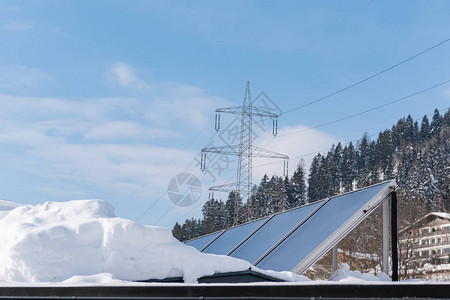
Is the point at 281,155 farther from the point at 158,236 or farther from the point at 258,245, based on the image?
the point at 158,236

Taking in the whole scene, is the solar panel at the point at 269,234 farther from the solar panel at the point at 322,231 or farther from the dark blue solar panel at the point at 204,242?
the dark blue solar panel at the point at 204,242

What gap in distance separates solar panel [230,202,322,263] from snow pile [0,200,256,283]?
8.57ft

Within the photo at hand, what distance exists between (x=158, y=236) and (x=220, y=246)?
21.6 ft

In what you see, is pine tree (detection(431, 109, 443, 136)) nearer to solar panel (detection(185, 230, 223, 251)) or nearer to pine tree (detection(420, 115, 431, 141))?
pine tree (detection(420, 115, 431, 141))

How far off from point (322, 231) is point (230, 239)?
5.72 metres

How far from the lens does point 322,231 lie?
8.79 metres

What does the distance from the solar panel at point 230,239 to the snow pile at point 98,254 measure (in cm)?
494

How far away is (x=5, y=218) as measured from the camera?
27.8ft

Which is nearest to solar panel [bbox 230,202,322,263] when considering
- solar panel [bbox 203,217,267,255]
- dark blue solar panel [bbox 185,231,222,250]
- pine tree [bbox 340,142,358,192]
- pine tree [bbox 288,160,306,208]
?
solar panel [bbox 203,217,267,255]

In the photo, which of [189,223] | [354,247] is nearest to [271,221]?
[354,247]

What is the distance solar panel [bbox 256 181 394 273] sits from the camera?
8266 mm

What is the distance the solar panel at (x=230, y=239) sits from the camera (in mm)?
13102

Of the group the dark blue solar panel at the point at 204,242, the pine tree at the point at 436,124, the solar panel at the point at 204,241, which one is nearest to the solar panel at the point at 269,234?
the solar panel at the point at 204,241

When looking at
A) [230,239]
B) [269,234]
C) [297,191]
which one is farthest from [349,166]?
[269,234]
